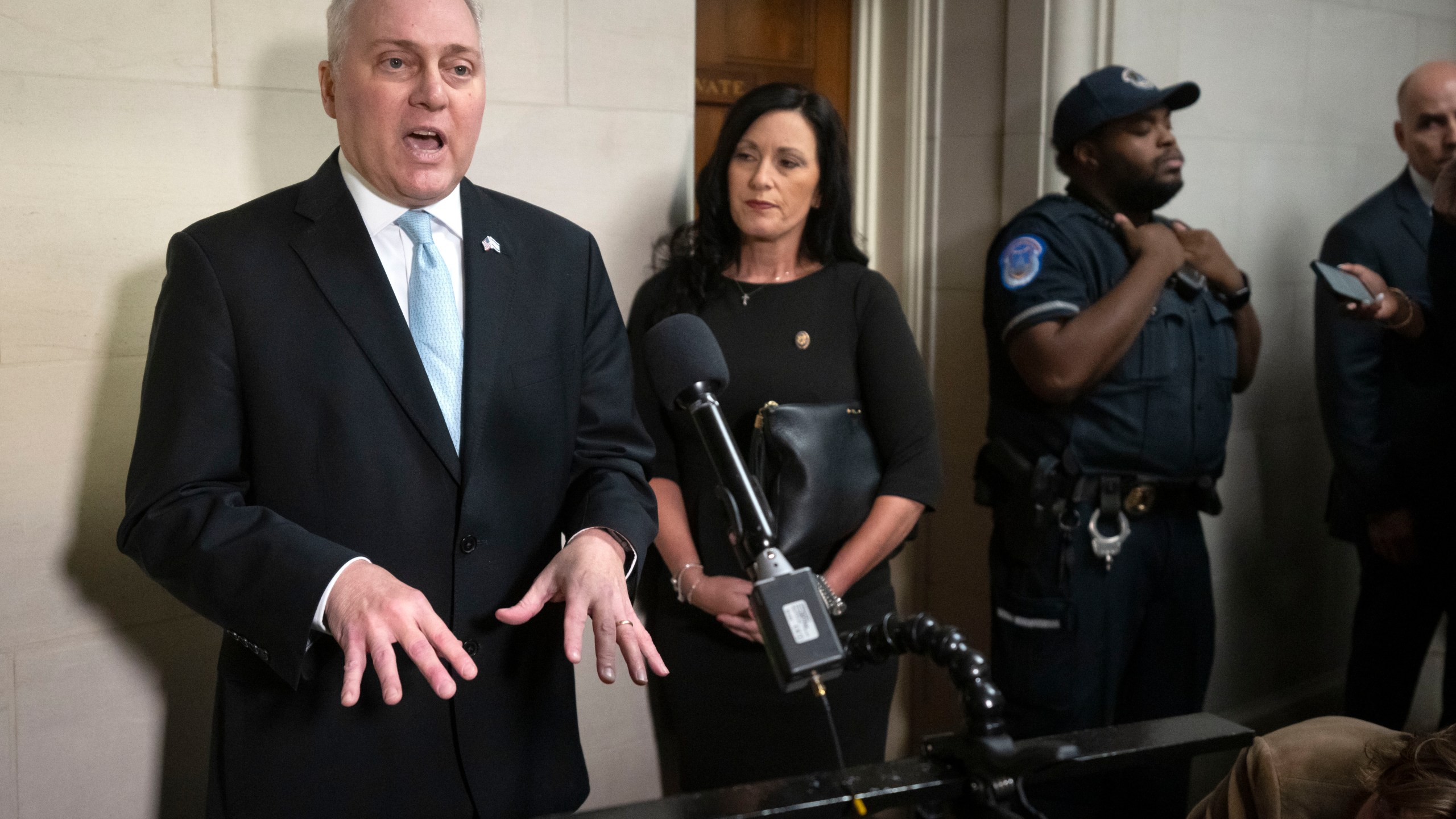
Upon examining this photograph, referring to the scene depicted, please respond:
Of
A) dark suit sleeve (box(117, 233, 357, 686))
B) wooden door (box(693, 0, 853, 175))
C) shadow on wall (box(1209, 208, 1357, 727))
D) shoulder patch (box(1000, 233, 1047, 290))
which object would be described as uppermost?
wooden door (box(693, 0, 853, 175))

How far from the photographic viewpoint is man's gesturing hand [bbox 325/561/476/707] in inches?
45.8

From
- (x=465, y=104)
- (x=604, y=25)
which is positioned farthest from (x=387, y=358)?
(x=604, y=25)

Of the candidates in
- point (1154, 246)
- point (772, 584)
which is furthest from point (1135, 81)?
point (772, 584)

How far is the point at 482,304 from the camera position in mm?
1647

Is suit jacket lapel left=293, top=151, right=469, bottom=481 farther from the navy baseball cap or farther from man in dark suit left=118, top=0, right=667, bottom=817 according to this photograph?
the navy baseball cap

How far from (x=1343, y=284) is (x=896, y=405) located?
117cm

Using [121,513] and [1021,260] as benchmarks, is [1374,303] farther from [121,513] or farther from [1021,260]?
[121,513]

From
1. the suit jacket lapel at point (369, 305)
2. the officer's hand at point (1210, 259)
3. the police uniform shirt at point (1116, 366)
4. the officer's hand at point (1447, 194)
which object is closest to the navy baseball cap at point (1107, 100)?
the police uniform shirt at point (1116, 366)

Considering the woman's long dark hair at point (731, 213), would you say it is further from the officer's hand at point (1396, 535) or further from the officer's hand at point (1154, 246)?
the officer's hand at point (1396, 535)

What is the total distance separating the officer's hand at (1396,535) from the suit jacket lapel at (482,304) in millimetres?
2463

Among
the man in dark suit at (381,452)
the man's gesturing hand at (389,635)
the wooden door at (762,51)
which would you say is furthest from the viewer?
the wooden door at (762,51)

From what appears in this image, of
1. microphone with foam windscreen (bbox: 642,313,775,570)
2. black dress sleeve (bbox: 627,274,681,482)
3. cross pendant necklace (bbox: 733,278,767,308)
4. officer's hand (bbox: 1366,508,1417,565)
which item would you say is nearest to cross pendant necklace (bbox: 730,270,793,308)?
cross pendant necklace (bbox: 733,278,767,308)

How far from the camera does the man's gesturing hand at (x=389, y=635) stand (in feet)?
3.82

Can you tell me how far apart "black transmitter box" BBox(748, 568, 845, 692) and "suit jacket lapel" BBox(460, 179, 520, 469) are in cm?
74
